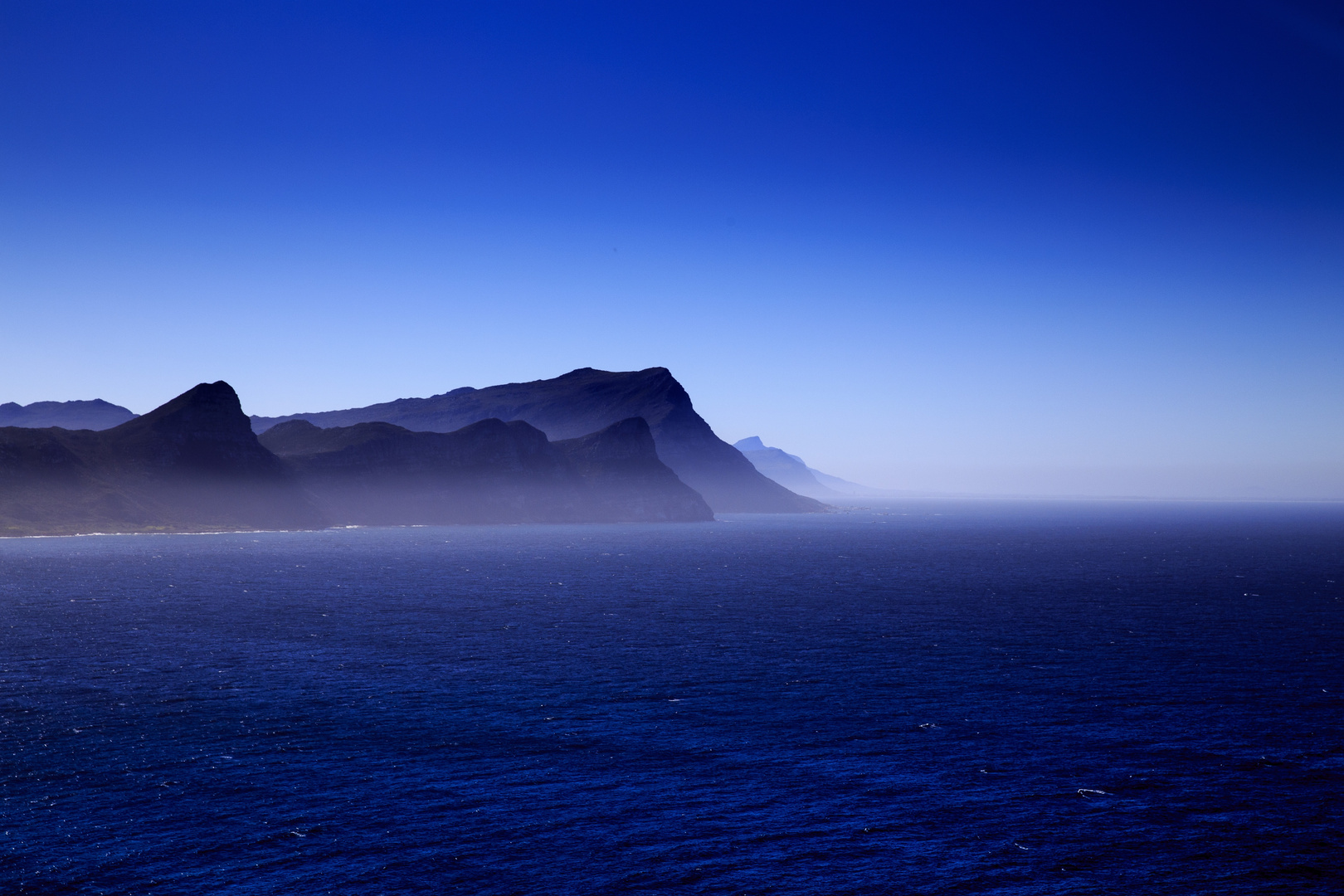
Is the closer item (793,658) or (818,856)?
(818,856)

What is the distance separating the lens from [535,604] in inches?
4633

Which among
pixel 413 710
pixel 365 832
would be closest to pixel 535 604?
pixel 413 710

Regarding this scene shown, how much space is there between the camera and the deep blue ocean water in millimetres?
37500

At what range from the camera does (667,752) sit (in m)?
52.2

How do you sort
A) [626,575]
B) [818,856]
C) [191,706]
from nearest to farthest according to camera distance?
[818,856], [191,706], [626,575]

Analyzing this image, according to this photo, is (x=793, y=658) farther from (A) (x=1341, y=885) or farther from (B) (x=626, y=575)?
(B) (x=626, y=575)

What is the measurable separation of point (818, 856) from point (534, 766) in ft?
58.3

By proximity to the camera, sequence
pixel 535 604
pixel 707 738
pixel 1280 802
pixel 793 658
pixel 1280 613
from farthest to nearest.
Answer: pixel 535 604 < pixel 1280 613 < pixel 793 658 < pixel 707 738 < pixel 1280 802

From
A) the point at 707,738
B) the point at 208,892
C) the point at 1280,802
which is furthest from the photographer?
the point at 707,738

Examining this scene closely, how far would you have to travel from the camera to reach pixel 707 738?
180ft

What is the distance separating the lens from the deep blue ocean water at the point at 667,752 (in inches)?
1476

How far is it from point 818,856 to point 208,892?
→ 24757mm

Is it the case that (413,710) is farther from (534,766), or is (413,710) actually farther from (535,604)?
(535,604)

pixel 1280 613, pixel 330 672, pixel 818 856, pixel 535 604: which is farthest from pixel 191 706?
pixel 1280 613
